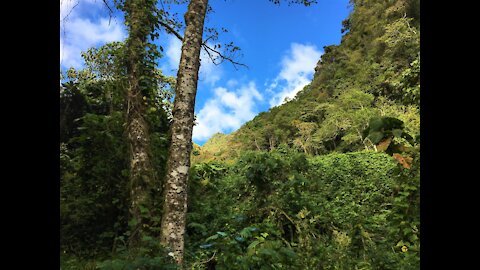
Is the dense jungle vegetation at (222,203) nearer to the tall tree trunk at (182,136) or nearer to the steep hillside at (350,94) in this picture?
the tall tree trunk at (182,136)

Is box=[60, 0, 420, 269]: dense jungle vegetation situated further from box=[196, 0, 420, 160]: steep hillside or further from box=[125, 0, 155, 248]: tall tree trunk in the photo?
box=[196, 0, 420, 160]: steep hillside

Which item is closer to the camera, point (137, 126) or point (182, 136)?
point (182, 136)

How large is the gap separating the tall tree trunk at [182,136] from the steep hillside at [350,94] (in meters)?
22.6

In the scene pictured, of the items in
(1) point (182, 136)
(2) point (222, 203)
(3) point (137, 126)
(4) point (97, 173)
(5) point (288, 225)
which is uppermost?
(3) point (137, 126)

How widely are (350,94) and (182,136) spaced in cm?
3417

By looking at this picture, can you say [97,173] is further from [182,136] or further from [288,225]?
[288,225]

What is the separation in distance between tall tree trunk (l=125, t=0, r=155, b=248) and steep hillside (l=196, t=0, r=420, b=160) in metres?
21.4

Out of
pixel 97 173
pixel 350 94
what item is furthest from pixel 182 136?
pixel 350 94

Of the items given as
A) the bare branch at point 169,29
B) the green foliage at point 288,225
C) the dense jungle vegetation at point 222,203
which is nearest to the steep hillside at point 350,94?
the green foliage at point 288,225

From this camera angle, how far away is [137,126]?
17.4ft
